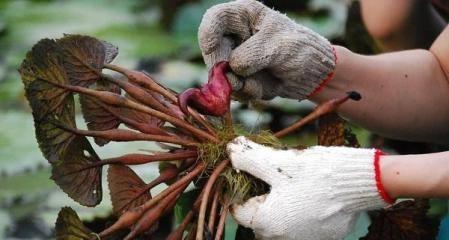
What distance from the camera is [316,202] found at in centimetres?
135

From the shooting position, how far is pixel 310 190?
1.35 meters

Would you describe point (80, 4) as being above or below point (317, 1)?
above

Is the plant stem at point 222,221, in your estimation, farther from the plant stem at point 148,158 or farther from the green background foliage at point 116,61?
the green background foliage at point 116,61

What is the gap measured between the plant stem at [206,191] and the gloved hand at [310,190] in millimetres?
45

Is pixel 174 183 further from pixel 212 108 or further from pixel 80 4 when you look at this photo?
pixel 80 4

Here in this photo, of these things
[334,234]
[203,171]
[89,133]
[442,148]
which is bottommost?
[442,148]

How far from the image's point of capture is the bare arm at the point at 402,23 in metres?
1.92

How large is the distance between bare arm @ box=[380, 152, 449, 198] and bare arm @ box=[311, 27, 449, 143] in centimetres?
33

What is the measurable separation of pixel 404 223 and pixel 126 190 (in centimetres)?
46

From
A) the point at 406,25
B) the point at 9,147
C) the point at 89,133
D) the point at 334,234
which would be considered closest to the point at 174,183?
the point at 89,133

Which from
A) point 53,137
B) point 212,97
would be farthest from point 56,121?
point 212,97

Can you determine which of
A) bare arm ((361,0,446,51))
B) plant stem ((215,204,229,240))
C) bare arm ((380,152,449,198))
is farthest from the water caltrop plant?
bare arm ((361,0,446,51))

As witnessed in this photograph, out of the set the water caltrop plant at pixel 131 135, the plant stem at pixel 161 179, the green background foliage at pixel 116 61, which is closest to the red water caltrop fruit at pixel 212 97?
the water caltrop plant at pixel 131 135

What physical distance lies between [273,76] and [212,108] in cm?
18
